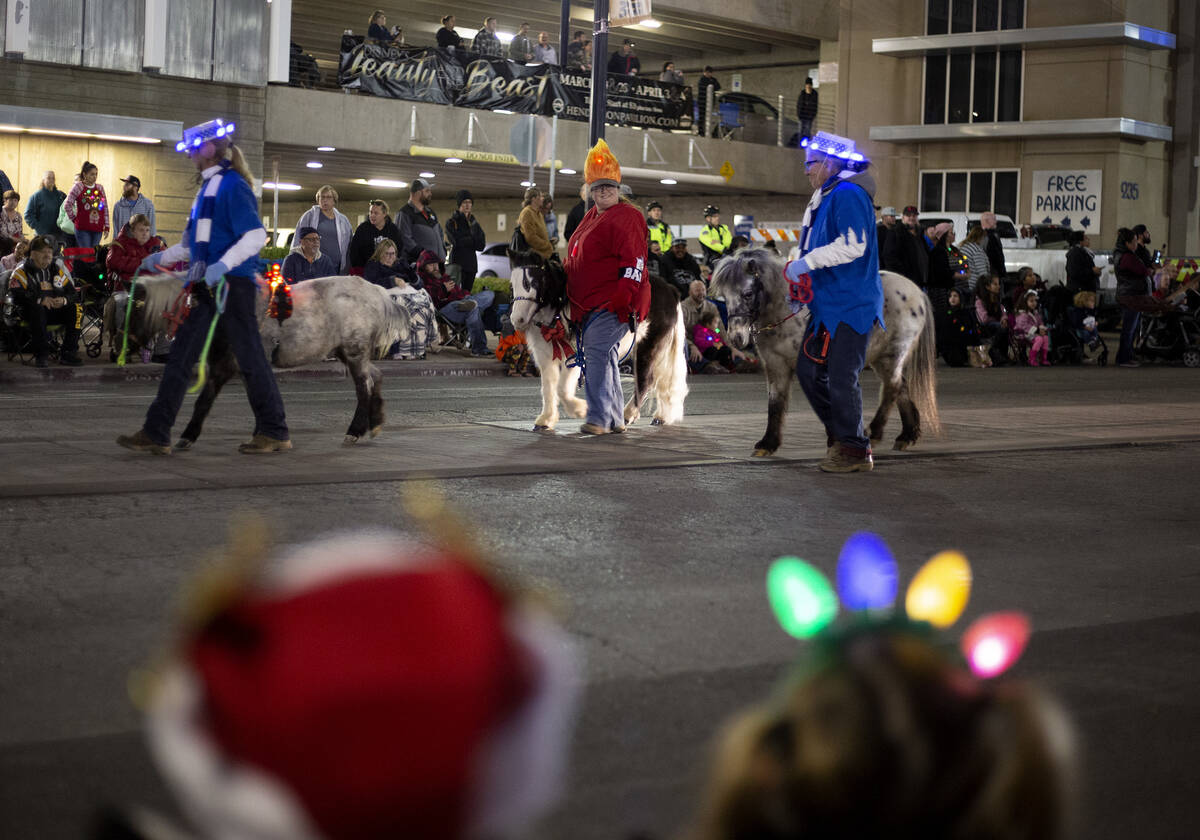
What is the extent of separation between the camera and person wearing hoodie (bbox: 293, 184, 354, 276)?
18.9 m

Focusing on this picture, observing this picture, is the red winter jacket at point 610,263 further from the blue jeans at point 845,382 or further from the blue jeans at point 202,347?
the blue jeans at point 202,347

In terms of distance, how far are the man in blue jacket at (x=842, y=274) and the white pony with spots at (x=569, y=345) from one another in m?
2.40

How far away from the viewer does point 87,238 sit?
20078 mm

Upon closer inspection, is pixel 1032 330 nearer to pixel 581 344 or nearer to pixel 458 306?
pixel 458 306

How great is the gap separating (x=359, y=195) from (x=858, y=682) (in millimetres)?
47234

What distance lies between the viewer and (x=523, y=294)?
11875mm

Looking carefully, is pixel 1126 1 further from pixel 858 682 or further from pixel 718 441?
pixel 858 682

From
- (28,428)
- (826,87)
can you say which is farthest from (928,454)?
(826,87)

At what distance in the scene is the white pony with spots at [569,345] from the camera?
11906 millimetres

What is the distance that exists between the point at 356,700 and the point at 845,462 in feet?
30.2

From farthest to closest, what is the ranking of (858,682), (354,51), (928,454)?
(354,51)
(928,454)
(858,682)

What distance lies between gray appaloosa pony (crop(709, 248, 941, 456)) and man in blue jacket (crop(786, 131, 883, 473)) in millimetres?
602

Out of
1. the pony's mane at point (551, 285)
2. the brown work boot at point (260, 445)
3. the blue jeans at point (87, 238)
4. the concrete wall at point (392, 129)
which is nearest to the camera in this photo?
the brown work boot at point (260, 445)

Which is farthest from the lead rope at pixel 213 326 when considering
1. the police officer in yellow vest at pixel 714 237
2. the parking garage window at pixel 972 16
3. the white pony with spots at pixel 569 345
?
the parking garage window at pixel 972 16
